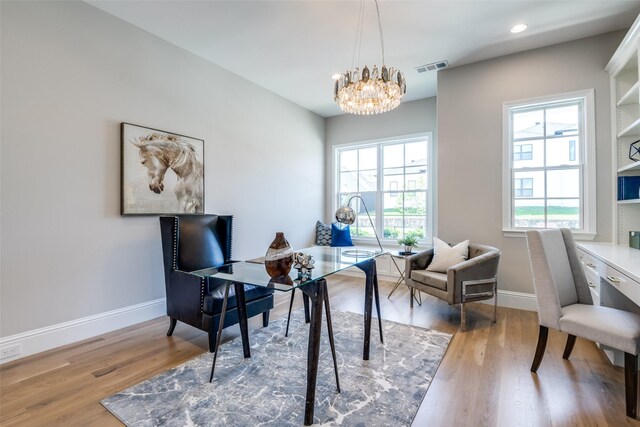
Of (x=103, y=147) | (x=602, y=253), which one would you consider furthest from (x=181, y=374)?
(x=602, y=253)

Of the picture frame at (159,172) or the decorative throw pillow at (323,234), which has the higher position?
the picture frame at (159,172)

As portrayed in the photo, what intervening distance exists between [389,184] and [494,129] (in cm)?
199

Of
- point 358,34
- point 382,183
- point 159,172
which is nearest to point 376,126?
point 382,183

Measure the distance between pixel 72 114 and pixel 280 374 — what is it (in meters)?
2.73

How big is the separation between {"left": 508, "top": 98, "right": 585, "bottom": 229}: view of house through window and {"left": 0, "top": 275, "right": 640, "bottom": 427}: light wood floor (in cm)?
121

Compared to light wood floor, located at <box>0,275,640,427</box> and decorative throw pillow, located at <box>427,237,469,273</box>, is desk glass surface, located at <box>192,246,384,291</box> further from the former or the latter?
decorative throw pillow, located at <box>427,237,469,273</box>

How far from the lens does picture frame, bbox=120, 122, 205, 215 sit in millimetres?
2885

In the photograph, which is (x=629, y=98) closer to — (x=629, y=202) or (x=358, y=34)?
(x=629, y=202)

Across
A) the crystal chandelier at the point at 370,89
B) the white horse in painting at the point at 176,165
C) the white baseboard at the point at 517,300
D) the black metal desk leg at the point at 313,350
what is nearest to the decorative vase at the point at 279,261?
the black metal desk leg at the point at 313,350

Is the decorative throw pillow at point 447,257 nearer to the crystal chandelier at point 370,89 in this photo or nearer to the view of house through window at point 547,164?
the view of house through window at point 547,164

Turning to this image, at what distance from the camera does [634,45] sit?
96.9 inches

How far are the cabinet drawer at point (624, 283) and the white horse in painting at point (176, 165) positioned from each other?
3676 millimetres

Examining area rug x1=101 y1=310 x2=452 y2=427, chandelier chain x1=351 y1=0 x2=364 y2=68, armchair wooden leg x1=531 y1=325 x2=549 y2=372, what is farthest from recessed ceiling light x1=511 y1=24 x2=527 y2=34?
area rug x1=101 y1=310 x2=452 y2=427

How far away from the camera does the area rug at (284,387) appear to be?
1.65 metres
